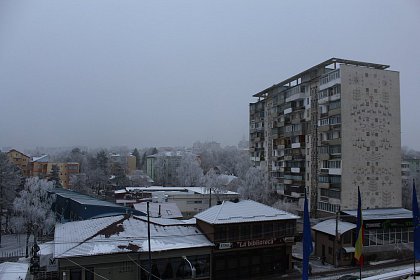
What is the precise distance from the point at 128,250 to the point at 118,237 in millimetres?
2121

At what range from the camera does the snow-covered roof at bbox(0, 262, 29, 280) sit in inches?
771

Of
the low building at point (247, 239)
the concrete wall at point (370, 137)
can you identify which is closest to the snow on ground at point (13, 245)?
the low building at point (247, 239)

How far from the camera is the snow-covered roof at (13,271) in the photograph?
19578mm

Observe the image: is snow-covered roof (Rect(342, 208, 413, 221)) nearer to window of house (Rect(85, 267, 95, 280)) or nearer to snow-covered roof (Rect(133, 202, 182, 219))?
snow-covered roof (Rect(133, 202, 182, 219))

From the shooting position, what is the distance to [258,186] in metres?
60.1

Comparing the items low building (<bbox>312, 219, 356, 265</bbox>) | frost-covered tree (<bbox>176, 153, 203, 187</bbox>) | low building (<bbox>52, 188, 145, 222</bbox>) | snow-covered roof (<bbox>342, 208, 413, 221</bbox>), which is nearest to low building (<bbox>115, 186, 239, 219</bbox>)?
low building (<bbox>52, 188, 145, 222</bbox>)

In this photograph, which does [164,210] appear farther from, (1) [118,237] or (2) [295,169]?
(1) [118,237]

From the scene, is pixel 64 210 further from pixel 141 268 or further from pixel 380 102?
pixel 380 102

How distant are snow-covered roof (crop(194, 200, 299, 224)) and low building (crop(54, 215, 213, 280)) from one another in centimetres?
168

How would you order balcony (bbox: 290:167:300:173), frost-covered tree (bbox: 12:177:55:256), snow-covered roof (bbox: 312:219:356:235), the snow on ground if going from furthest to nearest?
balcony (bbox: 290:167:300:173)
frost-covered tree (bbox: 12:177:55:256)
the snow on ground
snow-covered roof (bbox: 312:219:356:235)

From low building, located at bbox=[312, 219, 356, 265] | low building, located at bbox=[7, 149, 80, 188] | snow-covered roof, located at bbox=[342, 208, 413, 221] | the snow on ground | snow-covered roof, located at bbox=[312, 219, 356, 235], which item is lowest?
the snow on ground

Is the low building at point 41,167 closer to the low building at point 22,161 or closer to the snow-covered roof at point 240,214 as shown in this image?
the low building at point 22,161

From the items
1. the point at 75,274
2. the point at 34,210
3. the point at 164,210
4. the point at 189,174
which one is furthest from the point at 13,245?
the point at 189,174

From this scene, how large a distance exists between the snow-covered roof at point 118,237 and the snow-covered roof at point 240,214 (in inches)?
64.4
